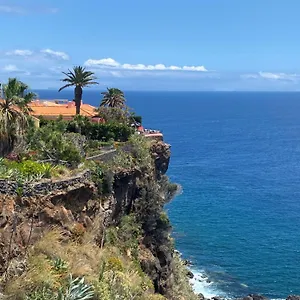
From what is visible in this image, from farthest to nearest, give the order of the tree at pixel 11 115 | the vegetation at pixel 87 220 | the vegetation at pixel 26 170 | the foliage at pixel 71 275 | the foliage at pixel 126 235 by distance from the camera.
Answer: the foliage at pixel 126 235 → the tree at pixel 11 115 → the vegetation at pixel 26 170 → the vegetation at pixel 87 220 → the foliage at pixel 71 275

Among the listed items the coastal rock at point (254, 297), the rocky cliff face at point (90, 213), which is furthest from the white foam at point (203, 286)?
the rocky cliff face at point (90, 213)

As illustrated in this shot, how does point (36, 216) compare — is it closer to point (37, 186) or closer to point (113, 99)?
point (37, 186)

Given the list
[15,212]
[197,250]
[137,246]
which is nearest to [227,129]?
[197,250]

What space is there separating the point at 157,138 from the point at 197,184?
42.7 metres

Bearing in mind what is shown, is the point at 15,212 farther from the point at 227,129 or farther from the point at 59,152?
the point at 227,129

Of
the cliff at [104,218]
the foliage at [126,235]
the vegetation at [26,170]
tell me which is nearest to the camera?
the cliff at [104,218]

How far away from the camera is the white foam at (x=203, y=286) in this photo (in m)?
45.7

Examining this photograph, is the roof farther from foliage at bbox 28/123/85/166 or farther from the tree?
the tree

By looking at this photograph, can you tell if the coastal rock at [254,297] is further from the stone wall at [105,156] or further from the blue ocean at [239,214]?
the stone wall at [105,156]

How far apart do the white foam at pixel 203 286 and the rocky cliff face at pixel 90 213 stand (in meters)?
12.4

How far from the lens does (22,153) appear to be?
26.7 meters

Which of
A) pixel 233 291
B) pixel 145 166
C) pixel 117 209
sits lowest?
pixel 233 291

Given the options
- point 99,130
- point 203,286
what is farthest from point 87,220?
point 203,286

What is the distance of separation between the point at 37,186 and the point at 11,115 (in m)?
5.23
